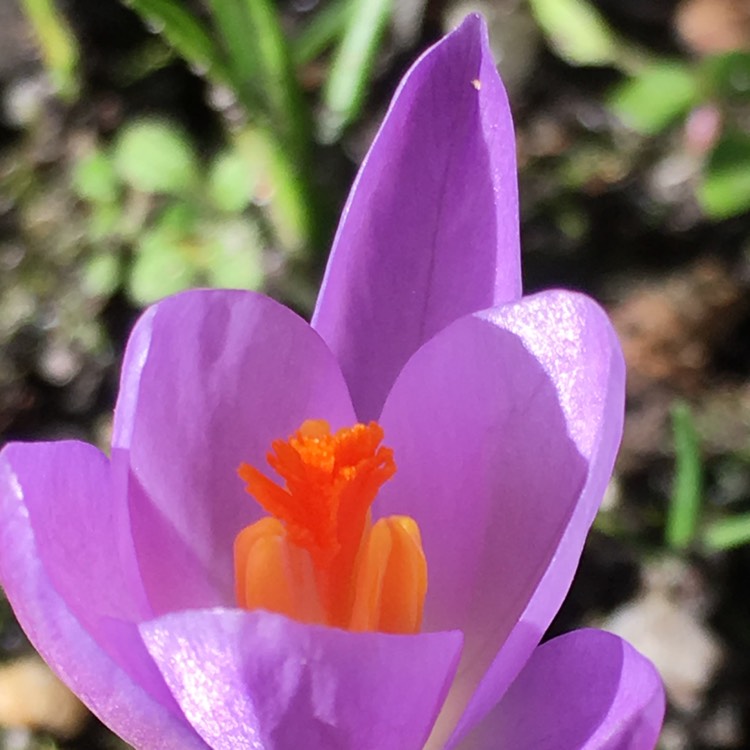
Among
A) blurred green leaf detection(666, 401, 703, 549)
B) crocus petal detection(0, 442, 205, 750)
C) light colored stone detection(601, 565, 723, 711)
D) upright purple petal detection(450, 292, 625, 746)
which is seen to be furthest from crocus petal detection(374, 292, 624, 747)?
light colored stone detection(601, 565, 723, 711)

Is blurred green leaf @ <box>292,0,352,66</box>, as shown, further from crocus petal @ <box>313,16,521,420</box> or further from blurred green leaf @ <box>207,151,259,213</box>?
crocus petal @ <box>313,16,521,420</box>

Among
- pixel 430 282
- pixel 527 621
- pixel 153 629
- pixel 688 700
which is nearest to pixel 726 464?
pixel 688 700

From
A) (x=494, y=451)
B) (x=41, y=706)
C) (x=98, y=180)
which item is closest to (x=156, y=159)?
(x=98, y=180)

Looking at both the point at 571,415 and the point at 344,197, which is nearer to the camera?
the point at 571,415

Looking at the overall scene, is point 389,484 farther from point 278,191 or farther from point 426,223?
point 278,191

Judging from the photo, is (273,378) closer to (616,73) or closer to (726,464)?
(726,464)

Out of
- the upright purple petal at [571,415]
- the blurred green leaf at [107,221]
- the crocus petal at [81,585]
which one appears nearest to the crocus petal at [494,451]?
the upright purple petal at [571,415]
